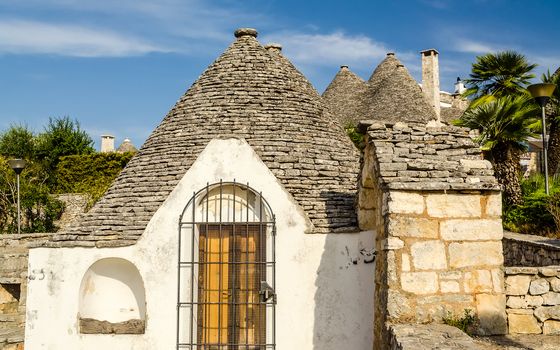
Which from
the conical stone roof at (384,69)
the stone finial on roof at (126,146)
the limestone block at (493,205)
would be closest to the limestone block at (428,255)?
the limestone block at (493,205)

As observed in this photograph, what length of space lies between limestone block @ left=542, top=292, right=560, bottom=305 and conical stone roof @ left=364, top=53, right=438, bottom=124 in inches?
445

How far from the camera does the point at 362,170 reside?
6457mm

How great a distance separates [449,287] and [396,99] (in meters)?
13.6

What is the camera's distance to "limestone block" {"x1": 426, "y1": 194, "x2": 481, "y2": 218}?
16.2 feet

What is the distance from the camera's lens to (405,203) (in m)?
4.93

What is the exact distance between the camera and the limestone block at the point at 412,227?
191 inches

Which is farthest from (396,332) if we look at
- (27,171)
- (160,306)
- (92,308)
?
(27,171)

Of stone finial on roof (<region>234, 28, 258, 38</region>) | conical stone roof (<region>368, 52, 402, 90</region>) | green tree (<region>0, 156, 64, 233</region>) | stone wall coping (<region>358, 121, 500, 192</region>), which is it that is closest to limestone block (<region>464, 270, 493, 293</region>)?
stone wall coping (<region>358, 121, 500, 192</region>)

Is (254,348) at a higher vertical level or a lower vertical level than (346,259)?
lower

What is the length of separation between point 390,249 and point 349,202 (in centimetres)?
265

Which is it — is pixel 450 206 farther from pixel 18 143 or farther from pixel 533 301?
pixel 18 143

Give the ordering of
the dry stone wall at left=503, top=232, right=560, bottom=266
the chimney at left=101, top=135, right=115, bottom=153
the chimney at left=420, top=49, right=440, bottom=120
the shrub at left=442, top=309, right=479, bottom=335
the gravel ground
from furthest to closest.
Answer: the chimney at left=101, top=135, right=115, bottom=153, the chimney at left=420, top=49, right=440, bottom=120, the dry stone wall at left=503, top=232, right=560, bottom=266, the shrub at left=442, top=309, right=479, bottom=335, the gravel ground

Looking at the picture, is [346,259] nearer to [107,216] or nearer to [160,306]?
[160,306]

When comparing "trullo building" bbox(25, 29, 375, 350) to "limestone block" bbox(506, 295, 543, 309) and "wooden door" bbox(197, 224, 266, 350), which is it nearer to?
"wooden door" bbox(197, 224, 266, 350)
